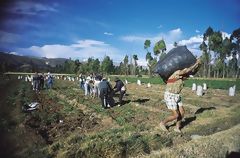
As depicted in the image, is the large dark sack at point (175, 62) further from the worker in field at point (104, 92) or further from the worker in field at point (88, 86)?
the worker in field at point (88, 86)

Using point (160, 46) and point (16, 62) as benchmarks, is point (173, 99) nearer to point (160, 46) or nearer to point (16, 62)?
point (16, 62)

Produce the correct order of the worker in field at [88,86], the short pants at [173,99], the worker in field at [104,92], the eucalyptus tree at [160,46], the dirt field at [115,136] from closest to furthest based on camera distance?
the dirt field at [115,136], the short pants at [173,99], the worker in field at [104,92], the worker in field at [88,86], the eucalyptus tree at [160,46]

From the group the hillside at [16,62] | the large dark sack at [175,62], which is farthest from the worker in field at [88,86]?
the large dark sack at [175,62]

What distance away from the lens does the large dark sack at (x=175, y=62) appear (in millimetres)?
7301

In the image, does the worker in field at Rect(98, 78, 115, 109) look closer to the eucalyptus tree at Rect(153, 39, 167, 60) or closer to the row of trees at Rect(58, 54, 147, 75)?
the eucalyptus tree at Rect(153, 39, 167, 60)

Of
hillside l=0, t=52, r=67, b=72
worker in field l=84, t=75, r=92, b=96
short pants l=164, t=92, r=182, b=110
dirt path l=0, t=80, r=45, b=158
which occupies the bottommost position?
dirt path l=0, t=80, r=45, b=158

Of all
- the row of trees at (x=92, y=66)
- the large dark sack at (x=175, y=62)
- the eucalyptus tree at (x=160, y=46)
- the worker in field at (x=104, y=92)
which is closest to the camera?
the large dark sack at (x=175, y=62)

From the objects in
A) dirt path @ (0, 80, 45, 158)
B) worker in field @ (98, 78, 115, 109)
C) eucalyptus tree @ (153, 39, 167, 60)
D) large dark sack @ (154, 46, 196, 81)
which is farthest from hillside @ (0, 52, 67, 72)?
eucalyptus tree @ (153, 39, 167, 60)

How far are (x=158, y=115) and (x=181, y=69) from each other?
14.6 ft

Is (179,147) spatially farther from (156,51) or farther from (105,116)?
(156,51)

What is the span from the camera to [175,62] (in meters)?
7.30

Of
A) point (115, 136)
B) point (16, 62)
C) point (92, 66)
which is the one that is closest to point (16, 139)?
point (115, 136)

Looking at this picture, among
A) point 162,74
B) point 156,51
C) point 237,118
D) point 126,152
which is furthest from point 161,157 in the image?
point 156,51

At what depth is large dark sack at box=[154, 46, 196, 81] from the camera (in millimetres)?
7301
